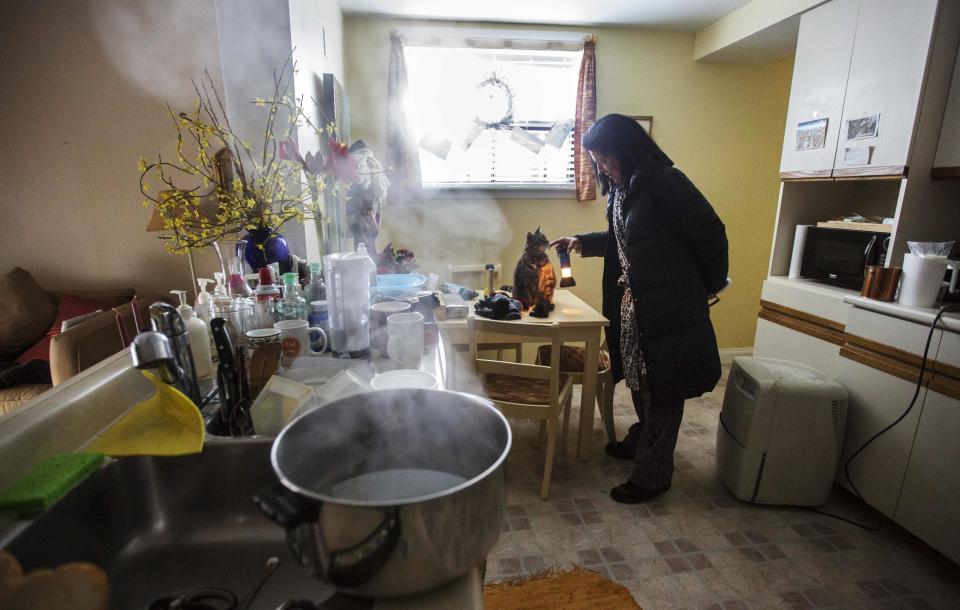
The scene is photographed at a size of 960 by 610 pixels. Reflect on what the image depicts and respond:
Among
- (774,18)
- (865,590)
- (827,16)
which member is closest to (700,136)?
(774,18)

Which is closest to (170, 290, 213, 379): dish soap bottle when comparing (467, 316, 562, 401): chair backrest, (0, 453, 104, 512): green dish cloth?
(0, 453, 104, 512): green dish cloth

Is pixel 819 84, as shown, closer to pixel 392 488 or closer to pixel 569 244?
pixel 569 244

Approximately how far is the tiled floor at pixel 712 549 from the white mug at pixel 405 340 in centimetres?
106

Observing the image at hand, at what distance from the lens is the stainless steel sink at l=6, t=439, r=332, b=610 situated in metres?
0.60

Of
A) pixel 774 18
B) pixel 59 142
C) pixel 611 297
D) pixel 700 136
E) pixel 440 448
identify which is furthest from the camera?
A: pixel 700 136

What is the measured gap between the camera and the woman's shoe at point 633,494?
2049mm

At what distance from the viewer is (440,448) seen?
67cm

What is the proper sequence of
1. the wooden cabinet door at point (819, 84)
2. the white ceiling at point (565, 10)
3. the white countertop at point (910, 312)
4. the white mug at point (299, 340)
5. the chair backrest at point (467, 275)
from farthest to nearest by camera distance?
the chair backrest at point (467, 275) < the white ceiling at point (565, 10) < the wooden cabinet door at point (819, 84) < the white countertop at point (910, 312) < the white mug at point (299, 340)

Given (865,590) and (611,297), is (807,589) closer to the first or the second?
(865,590)

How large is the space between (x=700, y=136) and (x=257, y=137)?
10.6 ft

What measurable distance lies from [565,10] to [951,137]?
2250mm

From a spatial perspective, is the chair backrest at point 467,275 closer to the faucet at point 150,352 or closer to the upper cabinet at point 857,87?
the upper cabinet at point 857,87

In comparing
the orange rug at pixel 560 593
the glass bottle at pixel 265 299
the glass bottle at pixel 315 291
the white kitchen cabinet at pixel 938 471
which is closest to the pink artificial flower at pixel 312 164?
the glass bottle at pixel 315 291

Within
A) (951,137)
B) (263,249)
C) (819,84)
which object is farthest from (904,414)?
(263,249)
